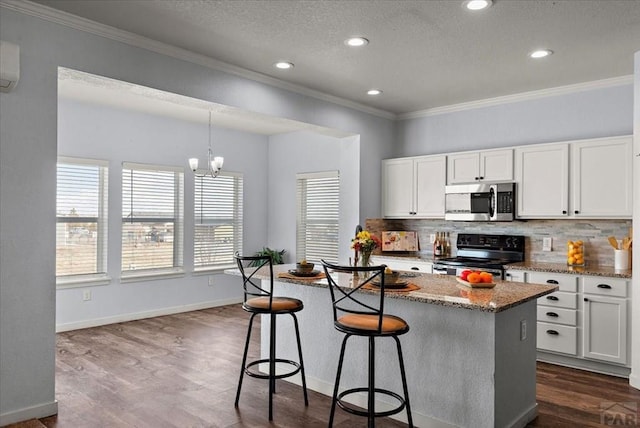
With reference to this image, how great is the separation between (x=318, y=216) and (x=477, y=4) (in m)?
4.53

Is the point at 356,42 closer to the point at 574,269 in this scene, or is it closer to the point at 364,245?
the point at 364,245

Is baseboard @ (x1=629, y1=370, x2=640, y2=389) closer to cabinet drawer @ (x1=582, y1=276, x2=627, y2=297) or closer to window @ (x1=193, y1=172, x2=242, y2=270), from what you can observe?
cabinet drawer @ (x1=582, y1=276, x2=627, y2=297)

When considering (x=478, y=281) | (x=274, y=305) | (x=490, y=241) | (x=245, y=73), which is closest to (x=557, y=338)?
(x=490, y=241)

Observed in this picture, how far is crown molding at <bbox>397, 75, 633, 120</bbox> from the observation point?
4657 mm

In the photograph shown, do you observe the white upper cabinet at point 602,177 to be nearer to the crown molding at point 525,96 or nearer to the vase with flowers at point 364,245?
the crown molding at point 525,96

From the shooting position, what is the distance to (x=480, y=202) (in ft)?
17.2

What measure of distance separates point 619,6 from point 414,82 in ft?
6.55

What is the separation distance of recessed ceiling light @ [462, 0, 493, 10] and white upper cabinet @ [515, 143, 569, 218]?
2.13 metres

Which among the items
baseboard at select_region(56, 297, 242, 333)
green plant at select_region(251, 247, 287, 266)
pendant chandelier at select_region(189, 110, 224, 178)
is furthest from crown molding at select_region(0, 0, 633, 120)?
baseboard at select_region(56, 297, 242, 333)

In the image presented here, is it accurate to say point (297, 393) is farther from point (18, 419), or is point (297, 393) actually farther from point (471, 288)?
point (18, 419)

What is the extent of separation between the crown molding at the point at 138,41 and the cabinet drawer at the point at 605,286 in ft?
10.3

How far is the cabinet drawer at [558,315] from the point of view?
14.2 ft

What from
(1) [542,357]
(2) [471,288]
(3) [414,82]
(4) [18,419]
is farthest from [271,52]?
(1) [542,357]

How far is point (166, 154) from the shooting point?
A: 21.8ft
